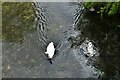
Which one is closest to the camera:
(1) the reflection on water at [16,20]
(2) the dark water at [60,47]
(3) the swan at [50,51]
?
(2) the dark water at [60,47]

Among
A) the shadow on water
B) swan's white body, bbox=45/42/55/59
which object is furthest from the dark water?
swan's white body, bbox=45/42/55/59

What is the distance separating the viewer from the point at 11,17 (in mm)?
6918

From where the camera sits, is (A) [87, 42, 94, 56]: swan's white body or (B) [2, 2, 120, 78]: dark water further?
(A) [87, 42, 94, 56]: swan's white body

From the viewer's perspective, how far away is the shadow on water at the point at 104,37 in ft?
18.6

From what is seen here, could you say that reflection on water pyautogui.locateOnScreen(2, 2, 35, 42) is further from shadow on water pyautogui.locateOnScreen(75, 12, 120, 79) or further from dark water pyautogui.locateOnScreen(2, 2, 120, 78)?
shadow on water pyautogui.locateOnScreen(75, 12, 120, 79)

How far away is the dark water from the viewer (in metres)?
5.63

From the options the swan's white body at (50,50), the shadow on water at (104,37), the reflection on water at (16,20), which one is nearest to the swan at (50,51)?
the swan's white body at (50,50)

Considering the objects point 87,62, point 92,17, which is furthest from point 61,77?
point 92,17

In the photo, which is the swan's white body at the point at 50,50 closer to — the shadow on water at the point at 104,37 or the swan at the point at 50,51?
the swan at the point at 50,51

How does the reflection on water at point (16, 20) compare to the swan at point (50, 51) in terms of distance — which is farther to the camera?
the reflection on water at point (16, 20)

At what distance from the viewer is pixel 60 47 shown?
239 inches

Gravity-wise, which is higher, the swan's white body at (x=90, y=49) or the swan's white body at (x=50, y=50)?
the swan's white body at (x=90, y=49)

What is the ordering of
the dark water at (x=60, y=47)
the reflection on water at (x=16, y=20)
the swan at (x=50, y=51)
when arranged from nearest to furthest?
the dark water at (x=60, y=47), the swan at (x=50, y=51), the reflection on water at (x=16, y=20)

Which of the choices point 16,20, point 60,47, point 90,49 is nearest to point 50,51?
point 60,47
